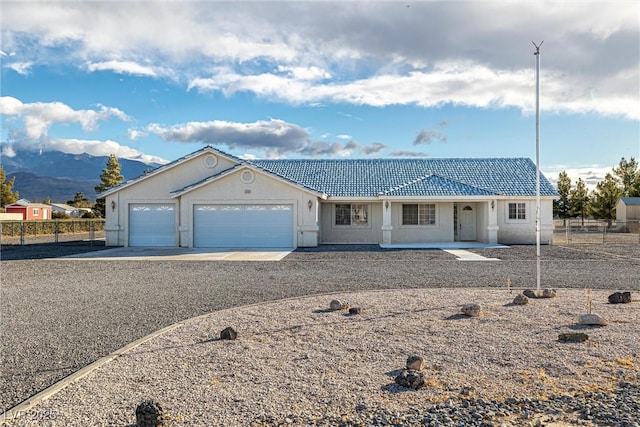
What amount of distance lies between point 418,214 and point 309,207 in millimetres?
6246

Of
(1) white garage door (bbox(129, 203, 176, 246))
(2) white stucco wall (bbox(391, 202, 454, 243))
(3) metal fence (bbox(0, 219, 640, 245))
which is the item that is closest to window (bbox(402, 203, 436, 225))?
(2) white stucco wall (bbox(391, 202, 454, 243))

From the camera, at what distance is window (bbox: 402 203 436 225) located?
25.6m

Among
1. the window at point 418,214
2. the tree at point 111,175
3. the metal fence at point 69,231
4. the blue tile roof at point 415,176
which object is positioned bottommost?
the metal fence at point 69,231

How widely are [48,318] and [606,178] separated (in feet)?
162

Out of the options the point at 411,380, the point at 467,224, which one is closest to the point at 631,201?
the point at 467,224

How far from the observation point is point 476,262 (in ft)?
52.0

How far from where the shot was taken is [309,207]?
2294 cm

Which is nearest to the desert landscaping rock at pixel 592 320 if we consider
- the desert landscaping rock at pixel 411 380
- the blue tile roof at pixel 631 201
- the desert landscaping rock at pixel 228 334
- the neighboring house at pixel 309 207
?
the desert landscaping rock at pixel 411 380

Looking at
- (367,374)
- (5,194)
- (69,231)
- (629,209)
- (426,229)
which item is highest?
(5,194)

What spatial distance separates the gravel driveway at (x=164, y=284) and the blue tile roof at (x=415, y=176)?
6071 millimetres

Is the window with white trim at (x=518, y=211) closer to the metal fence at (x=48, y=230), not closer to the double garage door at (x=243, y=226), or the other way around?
the double garage door at (x=243, y=226)

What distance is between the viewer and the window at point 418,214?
25.6m

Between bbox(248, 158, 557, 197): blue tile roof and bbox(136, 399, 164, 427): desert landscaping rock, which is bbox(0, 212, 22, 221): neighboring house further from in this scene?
bbox(136, 399, 164, 427): desert landscaping rock

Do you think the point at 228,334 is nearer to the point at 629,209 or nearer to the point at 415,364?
the point at 415,364
